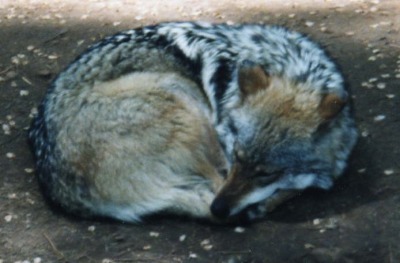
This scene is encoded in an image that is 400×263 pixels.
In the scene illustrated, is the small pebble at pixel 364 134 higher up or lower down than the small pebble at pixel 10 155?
higher up

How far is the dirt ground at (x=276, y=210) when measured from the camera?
13.8 feet

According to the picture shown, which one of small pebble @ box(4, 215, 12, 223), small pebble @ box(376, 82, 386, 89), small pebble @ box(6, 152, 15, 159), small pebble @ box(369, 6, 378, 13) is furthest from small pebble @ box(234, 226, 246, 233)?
small pebble @ box(369, 6, 378, 13)

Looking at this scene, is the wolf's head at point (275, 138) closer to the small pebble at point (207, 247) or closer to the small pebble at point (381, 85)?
the small pebble at point (207, 247)

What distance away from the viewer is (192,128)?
4.60 m

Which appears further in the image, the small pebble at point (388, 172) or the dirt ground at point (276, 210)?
the small pebble at point (388, 172)

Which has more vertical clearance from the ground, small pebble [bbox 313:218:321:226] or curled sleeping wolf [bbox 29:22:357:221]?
curled sleeping wolf [bbox 29:22:357:221]

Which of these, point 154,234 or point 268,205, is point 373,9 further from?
point 154,234

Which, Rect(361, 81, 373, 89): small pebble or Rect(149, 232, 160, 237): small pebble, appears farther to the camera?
Rect(361, 81, 373, 89): small pebble

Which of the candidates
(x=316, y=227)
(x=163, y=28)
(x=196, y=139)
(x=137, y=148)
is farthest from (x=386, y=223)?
(x=163, y=28)

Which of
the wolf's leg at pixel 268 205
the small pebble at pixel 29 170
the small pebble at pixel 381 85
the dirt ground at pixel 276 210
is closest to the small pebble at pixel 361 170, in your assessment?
the dirt ground at pixel 276 210

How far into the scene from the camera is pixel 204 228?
439 centimetres

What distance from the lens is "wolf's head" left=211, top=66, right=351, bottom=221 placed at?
411 centimetres

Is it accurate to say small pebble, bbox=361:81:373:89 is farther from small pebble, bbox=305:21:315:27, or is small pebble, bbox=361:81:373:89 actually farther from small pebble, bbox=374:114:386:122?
small pebble, bbox=305:21:315:27

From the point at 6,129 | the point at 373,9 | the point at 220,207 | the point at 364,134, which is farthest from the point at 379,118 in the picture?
the point at 6,129
